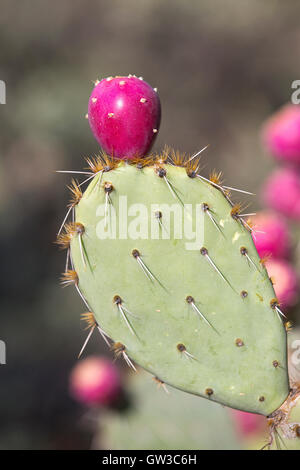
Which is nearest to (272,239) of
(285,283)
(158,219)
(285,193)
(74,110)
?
(285,283)

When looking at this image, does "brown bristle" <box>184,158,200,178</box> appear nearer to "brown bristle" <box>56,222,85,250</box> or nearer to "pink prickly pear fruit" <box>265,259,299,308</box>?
"brown bristle" <box>56,222,85,250</box>

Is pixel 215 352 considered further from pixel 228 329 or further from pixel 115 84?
pixel 115 84

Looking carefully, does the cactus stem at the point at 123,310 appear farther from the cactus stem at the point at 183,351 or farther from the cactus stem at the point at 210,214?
the cactus stem at the point at 210,214

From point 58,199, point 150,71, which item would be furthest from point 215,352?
point 150,71

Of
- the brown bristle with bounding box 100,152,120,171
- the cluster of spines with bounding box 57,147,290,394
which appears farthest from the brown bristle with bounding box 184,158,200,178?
the brown bristle with bounding box 100,152,120,171

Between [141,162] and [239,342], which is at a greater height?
[141,162]

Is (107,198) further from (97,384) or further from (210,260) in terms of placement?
(97,384)
